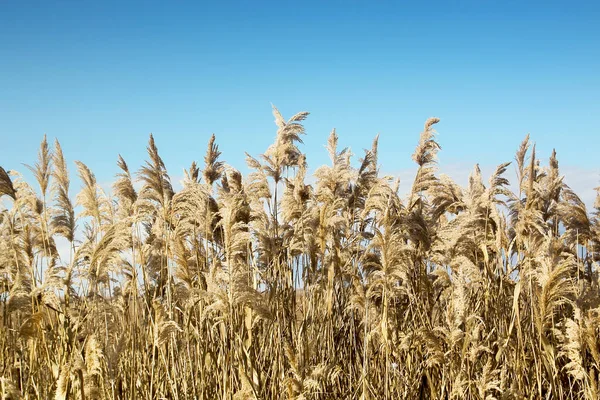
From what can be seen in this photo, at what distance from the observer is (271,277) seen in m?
5.11

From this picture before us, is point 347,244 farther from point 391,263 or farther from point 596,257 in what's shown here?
point 596,257

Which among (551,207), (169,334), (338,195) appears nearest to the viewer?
(169,334)

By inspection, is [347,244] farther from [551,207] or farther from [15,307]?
[551,207]

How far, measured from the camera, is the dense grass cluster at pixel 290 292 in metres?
3.83

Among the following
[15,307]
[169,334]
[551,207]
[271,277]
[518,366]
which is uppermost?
[551,207]

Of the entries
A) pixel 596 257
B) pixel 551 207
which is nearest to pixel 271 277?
pixel 551 207

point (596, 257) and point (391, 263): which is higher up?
point (596, 257)

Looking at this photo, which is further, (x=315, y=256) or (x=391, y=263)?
(x=315, y=256)

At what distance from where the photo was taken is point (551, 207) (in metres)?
6.88

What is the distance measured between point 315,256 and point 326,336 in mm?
676

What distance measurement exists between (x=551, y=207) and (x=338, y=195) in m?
2.87

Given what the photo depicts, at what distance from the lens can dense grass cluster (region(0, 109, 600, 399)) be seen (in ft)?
12.6

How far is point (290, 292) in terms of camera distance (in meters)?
5.05

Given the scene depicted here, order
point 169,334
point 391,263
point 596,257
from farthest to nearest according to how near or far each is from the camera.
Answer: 1. point 596,257
2. point 391,263
3. point 169,334
